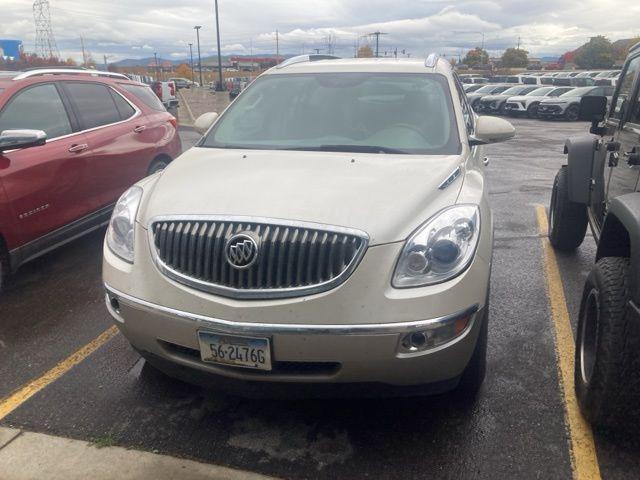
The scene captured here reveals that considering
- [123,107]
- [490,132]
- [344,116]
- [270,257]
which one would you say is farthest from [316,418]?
[123,107]

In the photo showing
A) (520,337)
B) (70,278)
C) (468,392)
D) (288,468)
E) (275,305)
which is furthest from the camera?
(70,278)

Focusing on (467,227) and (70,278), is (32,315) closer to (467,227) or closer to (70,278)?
(70,278)

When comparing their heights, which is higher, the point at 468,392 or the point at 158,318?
the point at 158,318

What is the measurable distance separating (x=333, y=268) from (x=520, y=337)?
6.49 feet

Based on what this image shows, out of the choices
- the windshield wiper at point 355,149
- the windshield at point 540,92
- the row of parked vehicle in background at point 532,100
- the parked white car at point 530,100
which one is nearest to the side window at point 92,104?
the windshield wiper at point 355,149

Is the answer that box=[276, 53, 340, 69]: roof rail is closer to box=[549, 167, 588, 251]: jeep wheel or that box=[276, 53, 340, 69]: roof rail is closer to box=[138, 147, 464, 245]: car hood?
box=[138, 147, 464, 245]: car hood

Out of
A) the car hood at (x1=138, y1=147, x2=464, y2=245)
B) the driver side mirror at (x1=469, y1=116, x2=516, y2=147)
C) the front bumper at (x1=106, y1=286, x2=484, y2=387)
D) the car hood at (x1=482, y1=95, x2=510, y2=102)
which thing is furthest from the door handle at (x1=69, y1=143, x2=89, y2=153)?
the car hood at (x1=482, y1=95, x2=510, y2=102)

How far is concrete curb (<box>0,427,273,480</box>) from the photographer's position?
8.16 feet

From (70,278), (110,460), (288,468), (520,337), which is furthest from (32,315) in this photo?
(520,337)

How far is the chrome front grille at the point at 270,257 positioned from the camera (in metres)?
2.37

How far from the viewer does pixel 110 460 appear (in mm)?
2582

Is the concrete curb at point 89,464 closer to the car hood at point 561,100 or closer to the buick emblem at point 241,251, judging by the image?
the buick emblem at point 241,251

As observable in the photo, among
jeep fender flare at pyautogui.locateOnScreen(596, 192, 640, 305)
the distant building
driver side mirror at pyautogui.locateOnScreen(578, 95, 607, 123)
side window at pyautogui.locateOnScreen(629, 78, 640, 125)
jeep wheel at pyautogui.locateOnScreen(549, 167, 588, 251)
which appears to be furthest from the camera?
the distant building

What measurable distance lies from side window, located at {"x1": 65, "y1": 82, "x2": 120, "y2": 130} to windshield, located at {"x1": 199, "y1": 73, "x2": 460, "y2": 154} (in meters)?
2.05
